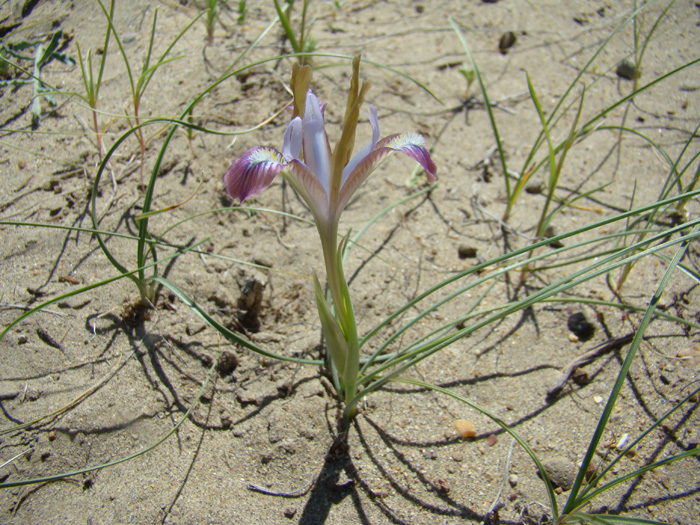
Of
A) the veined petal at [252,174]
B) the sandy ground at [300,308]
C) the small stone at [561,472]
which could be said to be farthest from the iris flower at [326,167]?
the small stone at [561,472]

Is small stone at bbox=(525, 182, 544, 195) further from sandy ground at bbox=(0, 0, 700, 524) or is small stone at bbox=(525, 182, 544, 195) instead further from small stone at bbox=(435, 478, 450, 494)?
small stone at bbox=(435, 478, 450, 494)

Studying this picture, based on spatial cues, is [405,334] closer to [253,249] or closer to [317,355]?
[317,355]

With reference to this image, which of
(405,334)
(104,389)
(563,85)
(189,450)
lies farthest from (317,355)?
(563,85)

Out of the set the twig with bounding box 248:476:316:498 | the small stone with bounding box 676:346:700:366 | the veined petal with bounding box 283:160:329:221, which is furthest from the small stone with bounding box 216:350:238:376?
the small stone with bounding box 676:346:700:366

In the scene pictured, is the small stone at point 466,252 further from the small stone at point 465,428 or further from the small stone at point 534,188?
the small stone at point 465,428

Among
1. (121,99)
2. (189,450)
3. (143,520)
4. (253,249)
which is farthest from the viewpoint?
(121,99)
